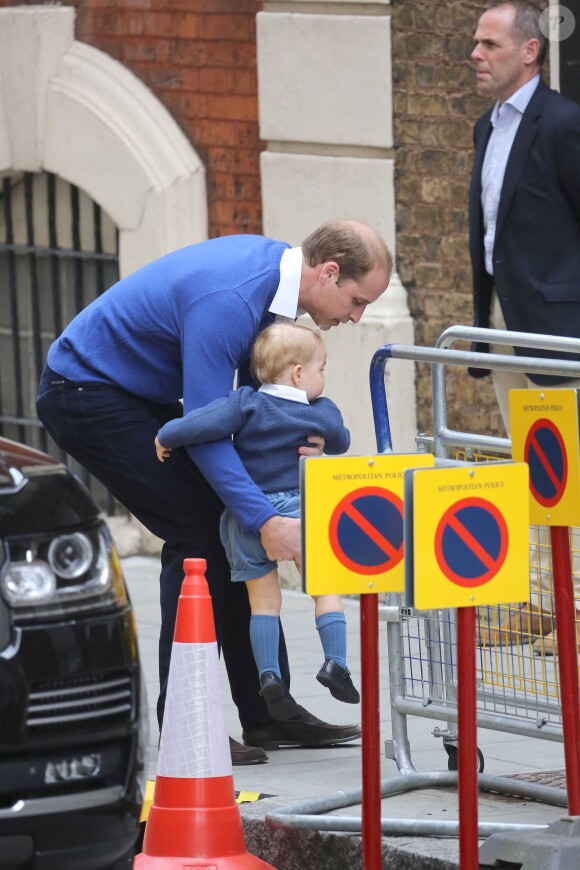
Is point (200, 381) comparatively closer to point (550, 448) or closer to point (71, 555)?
point (550, 448)

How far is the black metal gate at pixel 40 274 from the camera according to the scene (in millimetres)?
9805

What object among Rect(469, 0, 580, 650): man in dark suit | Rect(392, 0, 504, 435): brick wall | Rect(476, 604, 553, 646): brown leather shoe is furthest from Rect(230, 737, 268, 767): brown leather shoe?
Rect(392, 0, 504, 435): brick wall

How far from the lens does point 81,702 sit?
3.64 meters

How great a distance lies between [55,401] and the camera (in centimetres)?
555

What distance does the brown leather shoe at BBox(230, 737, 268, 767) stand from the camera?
18.4ft

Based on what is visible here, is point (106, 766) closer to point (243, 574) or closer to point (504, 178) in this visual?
point (243, 574)

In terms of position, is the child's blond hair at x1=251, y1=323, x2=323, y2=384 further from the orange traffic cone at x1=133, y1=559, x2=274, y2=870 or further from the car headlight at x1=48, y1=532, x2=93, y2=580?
the car headlight at x1=48, y1=532, x2=93, y2=580

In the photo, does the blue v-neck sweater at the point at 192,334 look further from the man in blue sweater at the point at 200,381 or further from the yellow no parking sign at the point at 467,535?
the yellow no parking sign at the point at 467,535

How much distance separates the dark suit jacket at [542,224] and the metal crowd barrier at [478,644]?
171cm

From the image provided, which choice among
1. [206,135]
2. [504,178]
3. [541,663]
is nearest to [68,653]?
[541,663]

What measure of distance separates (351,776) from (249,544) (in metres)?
0.72

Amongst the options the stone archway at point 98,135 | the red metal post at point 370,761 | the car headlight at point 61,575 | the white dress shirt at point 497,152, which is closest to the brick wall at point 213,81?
the stone archway at point 98,135

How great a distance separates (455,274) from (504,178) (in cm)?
A: 120

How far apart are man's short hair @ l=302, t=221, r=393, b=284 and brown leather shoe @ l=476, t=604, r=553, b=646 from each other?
0.99 m
